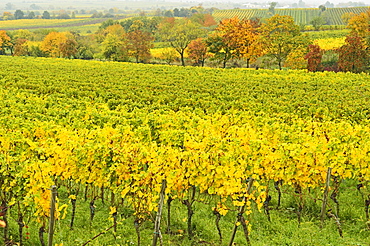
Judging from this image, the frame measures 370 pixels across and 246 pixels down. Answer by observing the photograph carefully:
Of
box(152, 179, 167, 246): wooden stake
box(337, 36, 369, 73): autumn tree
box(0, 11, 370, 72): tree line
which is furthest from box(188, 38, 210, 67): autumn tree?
box(152, 179, 167, 246): wooden stake

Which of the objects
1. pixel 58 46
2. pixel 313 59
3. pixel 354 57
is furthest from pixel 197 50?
pixel 58 46

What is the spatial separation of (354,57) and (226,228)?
39.1 metres

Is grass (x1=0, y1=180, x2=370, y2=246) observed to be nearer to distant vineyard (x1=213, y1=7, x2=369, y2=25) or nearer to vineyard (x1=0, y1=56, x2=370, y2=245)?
vineyard (x1=0, y1=56, x2=370, y2=245)

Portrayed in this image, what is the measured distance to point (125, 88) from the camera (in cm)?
2956

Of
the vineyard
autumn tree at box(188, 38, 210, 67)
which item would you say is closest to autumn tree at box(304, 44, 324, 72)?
autumn tree at box(188, 38, 210, 67)

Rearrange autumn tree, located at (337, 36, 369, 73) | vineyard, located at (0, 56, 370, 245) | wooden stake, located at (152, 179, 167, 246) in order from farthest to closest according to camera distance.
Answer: autumn tree, located at (337, 36, 369, 73) < vineyard, located at (0, 56, 370, 245) < wooden stake, located at (152, 179, 167, 246)

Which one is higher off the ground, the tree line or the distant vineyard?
the distant vineyard

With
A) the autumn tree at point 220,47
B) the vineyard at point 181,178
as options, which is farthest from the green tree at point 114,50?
the vineyard at point 181,178

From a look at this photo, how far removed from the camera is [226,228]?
10422 mm

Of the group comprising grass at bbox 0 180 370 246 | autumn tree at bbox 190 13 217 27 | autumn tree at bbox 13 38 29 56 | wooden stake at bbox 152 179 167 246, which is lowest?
grass at bbox 0 180 370 246

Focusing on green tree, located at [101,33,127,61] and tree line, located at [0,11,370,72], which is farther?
green tree, located at [101,33,127,61]

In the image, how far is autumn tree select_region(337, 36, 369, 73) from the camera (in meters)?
42.7

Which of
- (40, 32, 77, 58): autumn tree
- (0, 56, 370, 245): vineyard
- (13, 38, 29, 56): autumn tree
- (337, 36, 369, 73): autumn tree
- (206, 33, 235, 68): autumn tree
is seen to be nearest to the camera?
(0, 56, 370, 245): vineyard

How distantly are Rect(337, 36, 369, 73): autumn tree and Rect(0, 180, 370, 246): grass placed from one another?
3508 cm
